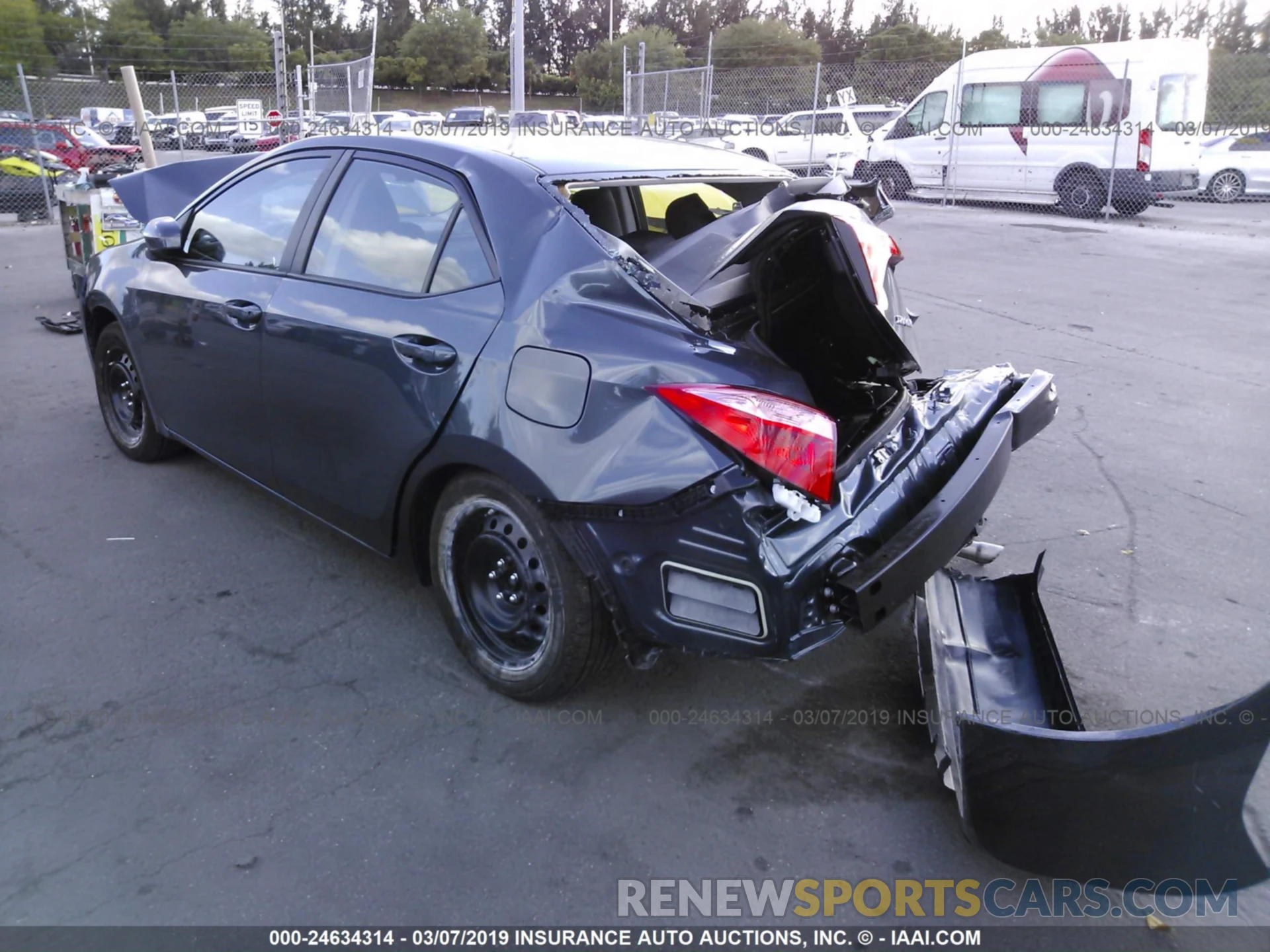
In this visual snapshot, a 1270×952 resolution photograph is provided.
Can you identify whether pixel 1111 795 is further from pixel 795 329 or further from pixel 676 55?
pixel 676 55

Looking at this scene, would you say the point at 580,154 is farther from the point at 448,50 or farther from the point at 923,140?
the point at 448,50

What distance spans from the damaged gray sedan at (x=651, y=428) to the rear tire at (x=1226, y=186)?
19508mm

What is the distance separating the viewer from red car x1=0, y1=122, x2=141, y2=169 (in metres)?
17.9

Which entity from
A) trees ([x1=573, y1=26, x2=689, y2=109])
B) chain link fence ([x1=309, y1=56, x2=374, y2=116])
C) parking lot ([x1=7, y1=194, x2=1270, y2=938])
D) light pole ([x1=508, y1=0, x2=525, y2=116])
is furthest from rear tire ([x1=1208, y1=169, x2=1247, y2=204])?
trees ([x1=573, y1=26, x2=689, y2=109])

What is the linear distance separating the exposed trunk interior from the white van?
14.9m

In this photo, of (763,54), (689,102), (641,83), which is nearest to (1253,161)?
(689,102)

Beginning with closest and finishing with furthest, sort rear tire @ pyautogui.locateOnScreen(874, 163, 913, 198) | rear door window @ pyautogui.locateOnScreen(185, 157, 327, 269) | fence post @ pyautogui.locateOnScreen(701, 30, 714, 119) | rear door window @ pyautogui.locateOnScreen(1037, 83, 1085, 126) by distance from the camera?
rear door window @ pyautogui.locateOnScreen(185, 157, 327, 269)
rear door window @ pyautogui.locateOnScreen(1037, 83, 1085, 126)
rear tire @ pyautogui.locateOnScreen(874, 163, 913, 198)
fence post @ pyautogui.locateOnScreen(701, 30, 714, 119)

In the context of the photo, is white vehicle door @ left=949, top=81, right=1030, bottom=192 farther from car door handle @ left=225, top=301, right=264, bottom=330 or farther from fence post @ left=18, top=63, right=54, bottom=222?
car door handle @ left=225, top=301, right=264, bottom=330

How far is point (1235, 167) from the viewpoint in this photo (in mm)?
19312

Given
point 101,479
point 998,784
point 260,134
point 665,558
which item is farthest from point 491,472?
point 260,134

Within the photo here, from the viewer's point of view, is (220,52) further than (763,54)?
Yes

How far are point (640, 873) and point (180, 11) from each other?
190 feet

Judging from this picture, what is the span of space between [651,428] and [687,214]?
1640 millimetres

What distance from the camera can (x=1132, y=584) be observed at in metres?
4.07
